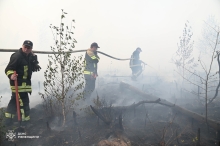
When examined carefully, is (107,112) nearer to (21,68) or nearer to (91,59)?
(91,59)

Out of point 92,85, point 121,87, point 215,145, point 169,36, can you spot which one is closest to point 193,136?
point 215,145

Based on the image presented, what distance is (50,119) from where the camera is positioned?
4.60 meters

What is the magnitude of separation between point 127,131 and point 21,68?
10.8ft

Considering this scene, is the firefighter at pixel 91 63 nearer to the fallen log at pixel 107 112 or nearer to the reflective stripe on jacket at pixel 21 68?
the fallen log at pixel 107 112

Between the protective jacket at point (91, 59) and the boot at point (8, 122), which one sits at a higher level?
the protective jacket at point (91, 59)

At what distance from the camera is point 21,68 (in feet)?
13.3

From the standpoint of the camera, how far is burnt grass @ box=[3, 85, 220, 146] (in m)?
3.47

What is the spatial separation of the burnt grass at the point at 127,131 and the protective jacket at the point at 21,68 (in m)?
1.14

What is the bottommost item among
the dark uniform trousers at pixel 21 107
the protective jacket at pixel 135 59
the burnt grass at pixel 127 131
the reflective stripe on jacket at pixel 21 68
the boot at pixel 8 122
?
the burnt grass at pixel 127 131

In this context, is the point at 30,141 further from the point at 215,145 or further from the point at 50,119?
the point at 215,145

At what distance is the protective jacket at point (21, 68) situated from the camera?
385 cm

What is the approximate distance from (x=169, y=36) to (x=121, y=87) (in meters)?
68.3

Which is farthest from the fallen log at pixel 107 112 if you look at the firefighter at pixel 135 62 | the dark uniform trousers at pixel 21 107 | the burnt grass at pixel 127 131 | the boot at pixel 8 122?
the firefighter at pixel 135 62

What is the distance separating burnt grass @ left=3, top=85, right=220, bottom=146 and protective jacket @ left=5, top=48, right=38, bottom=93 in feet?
3.73
